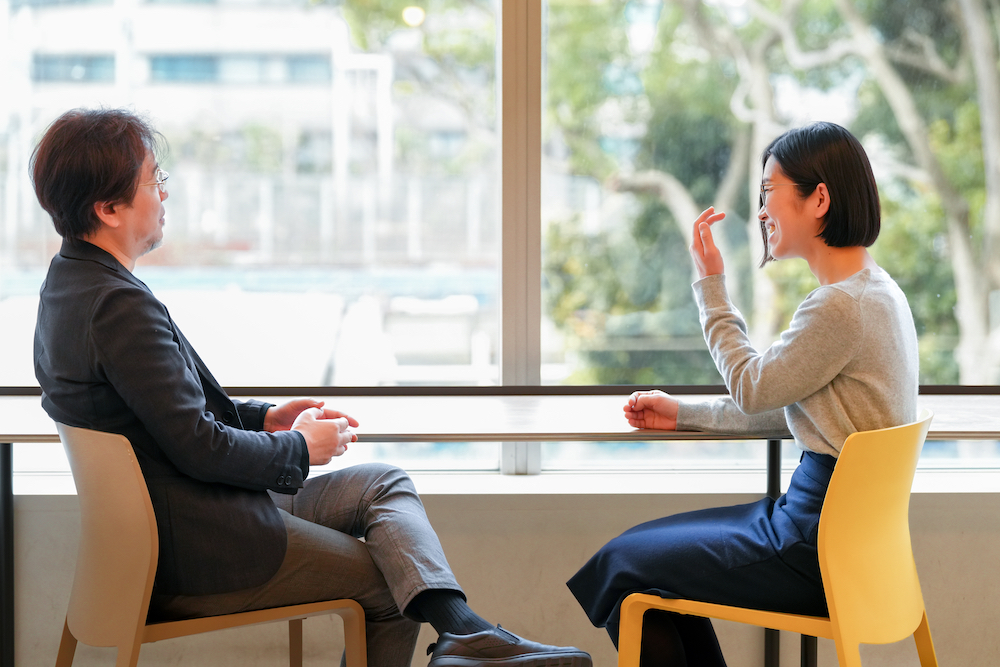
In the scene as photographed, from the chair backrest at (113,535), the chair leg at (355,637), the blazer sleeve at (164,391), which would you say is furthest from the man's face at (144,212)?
the chair leg at (355,637)

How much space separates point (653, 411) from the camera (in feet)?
5.57

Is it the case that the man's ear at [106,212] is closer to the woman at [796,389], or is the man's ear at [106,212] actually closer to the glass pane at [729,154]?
the woman at [796,389]

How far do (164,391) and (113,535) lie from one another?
0.81ft

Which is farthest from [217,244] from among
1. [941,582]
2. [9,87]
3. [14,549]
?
[941,582]

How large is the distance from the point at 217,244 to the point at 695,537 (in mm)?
1545

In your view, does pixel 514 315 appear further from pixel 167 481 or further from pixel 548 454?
pixel 167 481

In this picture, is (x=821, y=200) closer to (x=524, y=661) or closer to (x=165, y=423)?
(x=524, y=661)

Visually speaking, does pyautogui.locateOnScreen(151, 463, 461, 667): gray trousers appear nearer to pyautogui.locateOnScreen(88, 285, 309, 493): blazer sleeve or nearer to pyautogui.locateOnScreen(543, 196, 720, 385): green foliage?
pyautogui.locateOnScreen(88, 285, 309, 493): blazer sleeve

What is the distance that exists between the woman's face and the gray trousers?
2.77 ft

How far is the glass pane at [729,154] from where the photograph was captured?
2350mm

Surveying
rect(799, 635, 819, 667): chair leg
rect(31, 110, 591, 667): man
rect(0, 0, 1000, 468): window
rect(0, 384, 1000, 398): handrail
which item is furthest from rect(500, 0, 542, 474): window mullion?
rect(31, 110, 591, 667): man

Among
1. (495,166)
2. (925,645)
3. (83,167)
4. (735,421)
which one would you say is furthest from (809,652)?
(83,167)

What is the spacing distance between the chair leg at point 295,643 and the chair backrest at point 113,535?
1.89 ft

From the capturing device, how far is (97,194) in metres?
1.37
